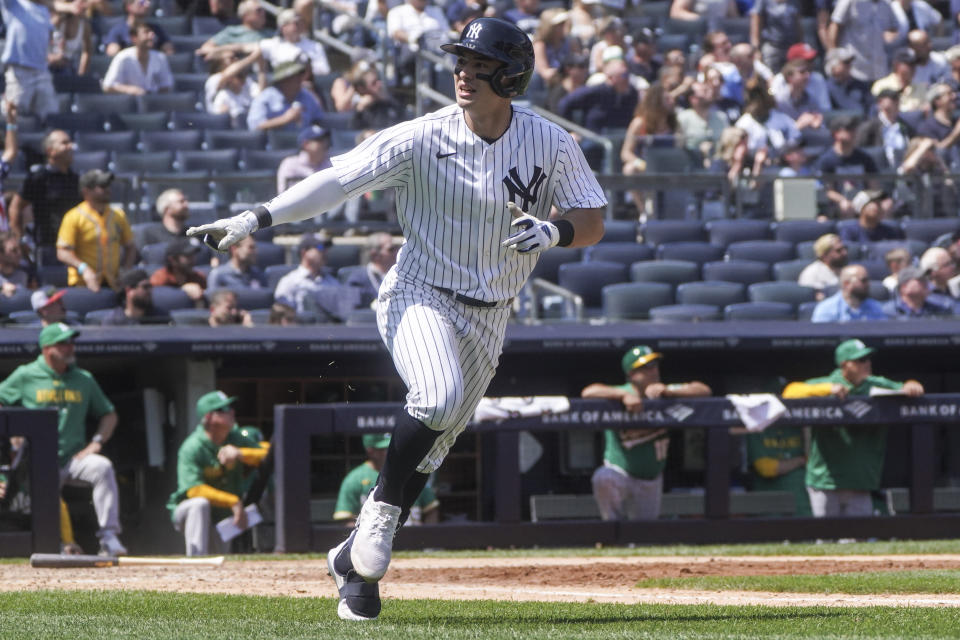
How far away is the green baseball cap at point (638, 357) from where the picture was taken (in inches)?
325

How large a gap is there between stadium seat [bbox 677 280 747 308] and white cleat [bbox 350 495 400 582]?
5.57 meters

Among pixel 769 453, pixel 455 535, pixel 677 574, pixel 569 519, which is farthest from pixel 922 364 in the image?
pixel 677 574

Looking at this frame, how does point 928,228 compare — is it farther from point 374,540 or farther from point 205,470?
point 374,540

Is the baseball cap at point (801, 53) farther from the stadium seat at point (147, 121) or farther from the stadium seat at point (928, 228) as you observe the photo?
the stadium seat at point (147, 121)

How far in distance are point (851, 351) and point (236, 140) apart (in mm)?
4839

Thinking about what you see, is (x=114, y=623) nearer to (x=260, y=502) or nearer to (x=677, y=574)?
(x=677, y=574)

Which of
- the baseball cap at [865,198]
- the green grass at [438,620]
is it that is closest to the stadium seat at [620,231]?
the baseball cap at [865,198]

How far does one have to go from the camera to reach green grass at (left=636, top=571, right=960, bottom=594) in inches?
214

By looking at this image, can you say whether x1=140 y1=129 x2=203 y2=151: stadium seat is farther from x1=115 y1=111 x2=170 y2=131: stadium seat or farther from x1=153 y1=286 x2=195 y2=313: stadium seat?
x1=153 y1=286 x2=195 y2=313: stadium seat

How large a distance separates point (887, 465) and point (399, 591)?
4.20 metres

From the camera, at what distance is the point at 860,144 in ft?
38.9

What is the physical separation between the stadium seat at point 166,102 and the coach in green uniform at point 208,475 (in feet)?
12.8

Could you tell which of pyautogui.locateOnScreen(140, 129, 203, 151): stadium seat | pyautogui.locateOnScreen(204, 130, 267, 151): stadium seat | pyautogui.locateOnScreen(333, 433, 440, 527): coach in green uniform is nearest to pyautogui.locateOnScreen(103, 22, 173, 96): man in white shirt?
pyautogui.locateOnScreen(140, 129, 203, 151): stadium seat

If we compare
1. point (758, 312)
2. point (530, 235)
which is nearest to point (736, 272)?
point (758, 312)
